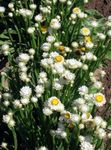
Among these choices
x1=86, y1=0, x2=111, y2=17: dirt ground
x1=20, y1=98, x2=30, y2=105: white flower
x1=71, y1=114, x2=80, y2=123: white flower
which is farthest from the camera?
x1=86, y1=0, x2=111, y2=17: dirt ground

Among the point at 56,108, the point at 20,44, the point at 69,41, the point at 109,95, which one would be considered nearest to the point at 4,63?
the point at 20,44

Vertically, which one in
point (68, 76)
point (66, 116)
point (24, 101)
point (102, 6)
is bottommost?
point (66, 116)

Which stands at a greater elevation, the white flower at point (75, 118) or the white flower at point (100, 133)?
the white flower at point (75, 118)

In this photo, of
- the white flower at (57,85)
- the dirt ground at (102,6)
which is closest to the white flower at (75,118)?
the white flower at (57,85)

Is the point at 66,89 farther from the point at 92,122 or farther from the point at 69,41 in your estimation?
the point at 69,41

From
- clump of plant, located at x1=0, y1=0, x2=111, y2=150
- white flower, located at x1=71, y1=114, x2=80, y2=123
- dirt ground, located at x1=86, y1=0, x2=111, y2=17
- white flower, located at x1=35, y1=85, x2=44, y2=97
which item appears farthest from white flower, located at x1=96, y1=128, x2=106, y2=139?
dirt ground, located at x1=86, y1=0, x2=111, y2=17

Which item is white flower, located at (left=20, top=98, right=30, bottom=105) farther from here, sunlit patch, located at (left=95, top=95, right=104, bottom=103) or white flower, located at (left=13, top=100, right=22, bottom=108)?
sunlit patch, located at (left=95, top=95, right=104, bottom=103)

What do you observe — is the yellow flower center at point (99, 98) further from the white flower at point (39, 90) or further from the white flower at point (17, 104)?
the white flower at point (17, 104)

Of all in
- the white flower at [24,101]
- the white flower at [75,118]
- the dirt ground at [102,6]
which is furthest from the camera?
the dirt ground at [102,6]

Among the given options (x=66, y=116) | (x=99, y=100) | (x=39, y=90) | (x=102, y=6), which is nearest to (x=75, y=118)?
(x=66, y=116)

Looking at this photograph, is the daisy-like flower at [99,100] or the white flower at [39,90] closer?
the daisy-like flower at [99,100]

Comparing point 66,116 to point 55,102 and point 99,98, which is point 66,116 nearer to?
point 55,102
